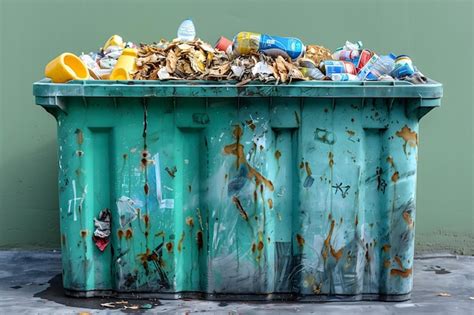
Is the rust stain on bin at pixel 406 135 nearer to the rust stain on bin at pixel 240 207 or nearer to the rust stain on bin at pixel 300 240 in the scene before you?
the rust stain on bin at pixel 300 240

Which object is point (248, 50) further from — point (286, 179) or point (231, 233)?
point (231, 233)

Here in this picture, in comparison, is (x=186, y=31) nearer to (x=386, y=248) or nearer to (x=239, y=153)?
(x=239, y=153)

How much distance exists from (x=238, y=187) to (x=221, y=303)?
65 cm

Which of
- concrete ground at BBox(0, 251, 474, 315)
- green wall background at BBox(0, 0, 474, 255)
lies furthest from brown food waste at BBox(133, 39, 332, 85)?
concrete ground at BBox(0, 251, 474, 315)

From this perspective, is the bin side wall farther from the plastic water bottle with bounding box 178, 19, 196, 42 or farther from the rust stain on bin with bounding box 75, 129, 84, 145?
the plastic water bottle with bounding box 178, 19, 196, 42

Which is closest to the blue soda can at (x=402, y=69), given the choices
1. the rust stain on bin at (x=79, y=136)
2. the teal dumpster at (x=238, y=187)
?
the teal dumpster at (x=238, y=187)

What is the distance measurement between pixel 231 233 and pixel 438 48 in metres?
2.14

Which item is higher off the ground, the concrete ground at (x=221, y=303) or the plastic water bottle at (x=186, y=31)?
the plastic water bottle at (x=186, y=31)

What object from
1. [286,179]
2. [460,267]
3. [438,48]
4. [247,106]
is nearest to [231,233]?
[286,179]

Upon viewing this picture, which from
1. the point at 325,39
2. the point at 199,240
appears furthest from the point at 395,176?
the point at 325,39

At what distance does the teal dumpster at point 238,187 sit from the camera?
412 centimetres

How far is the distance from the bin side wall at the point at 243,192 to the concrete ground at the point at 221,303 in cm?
10

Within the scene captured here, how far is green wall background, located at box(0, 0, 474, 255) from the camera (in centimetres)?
533

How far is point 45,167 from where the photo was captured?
5.47 meters
